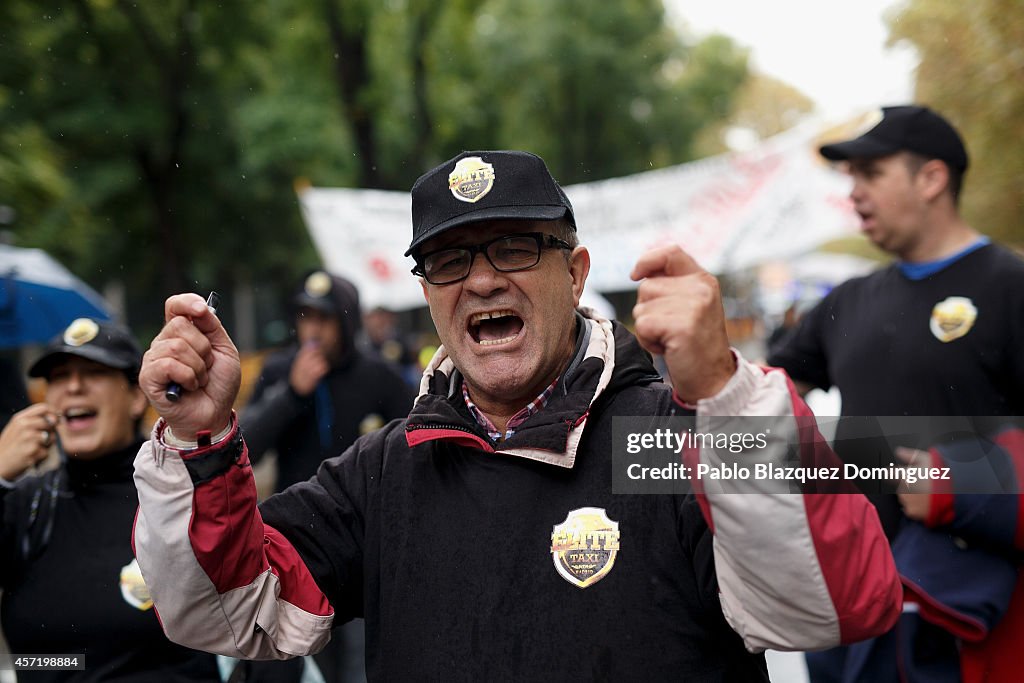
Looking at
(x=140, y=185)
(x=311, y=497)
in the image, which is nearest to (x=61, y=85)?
(x=140, y=185)

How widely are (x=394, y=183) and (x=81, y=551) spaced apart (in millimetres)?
13658

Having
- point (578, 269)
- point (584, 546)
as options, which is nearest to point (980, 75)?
point (578, 269)

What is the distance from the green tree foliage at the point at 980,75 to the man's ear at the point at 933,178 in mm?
4972

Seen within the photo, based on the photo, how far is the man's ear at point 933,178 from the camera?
312cm

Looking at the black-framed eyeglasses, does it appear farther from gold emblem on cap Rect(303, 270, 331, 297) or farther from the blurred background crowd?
the blurred background crowd

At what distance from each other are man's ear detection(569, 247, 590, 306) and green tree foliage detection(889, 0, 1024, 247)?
6454mm

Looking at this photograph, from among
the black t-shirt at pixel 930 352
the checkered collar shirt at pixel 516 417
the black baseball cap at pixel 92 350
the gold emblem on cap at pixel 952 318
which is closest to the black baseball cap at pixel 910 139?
the black t-shirt at pixel 930 352

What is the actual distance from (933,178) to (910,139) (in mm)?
155

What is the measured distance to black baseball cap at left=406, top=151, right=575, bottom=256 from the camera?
201 centimetres

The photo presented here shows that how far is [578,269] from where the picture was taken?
2.28 meters

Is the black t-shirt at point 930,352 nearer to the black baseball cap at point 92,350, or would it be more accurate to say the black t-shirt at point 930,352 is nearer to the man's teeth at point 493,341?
the man's teeth at point 493,341

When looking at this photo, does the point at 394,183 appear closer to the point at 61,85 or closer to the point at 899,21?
the point at 61,85

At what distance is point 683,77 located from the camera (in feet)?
83.9

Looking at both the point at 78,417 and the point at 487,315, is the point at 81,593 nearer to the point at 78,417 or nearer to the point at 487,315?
the point at 78,417
